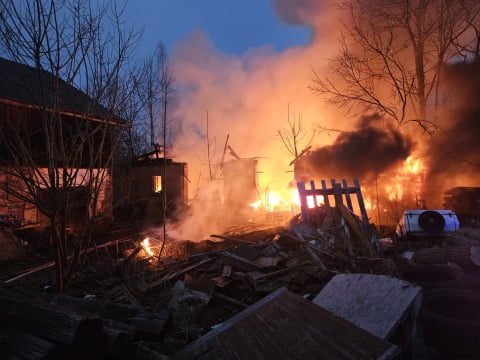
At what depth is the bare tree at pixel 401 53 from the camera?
54.7 ft

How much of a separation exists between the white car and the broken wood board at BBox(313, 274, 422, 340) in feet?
17.3

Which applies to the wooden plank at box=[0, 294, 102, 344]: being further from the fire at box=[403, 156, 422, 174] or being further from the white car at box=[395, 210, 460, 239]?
the fire at box=[403, 156, 422, 174]

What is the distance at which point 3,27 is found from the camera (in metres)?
3.34

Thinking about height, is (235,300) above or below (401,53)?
below

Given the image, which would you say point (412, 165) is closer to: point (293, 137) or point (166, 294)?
point (293, 137)

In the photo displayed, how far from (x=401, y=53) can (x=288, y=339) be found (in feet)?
66.5

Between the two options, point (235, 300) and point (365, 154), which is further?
point (365, 154)

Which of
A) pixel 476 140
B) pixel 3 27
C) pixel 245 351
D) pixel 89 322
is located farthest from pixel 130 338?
pixel 476 140

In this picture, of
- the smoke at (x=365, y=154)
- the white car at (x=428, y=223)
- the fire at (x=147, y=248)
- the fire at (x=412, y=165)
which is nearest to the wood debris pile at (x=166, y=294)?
the fire at (x=147, y=248)

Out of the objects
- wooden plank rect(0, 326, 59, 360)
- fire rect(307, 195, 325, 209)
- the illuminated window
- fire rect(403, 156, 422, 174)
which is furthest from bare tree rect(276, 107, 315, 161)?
wooden plank rect(0, 326, 59, 360)

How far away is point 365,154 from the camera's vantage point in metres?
13.8

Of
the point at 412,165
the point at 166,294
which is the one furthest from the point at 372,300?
the point at 412,165

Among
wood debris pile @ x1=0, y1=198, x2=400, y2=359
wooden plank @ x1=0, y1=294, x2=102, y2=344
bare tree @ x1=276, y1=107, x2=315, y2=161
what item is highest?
bare tree @ x1=276, y1=107, x2=315, y2=161

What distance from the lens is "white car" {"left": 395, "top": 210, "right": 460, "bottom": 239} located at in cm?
826
